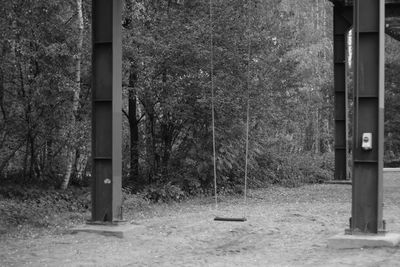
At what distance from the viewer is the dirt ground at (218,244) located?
8953mm

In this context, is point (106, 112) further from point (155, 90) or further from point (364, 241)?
point (155, 90)

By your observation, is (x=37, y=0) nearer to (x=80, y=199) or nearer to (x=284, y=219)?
(x=80, y=199)

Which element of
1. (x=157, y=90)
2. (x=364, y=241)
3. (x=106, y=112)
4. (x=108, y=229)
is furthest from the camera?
(x=157, y=90)

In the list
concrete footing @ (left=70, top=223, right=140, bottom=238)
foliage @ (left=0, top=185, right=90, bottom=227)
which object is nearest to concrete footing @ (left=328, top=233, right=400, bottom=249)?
concrete footing @ (left=70, top=223, right=140, bottom=238)

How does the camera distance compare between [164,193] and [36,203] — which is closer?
[36,203]

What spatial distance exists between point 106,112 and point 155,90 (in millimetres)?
7762

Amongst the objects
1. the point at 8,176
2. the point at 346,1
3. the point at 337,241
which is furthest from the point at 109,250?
the point at 346,1

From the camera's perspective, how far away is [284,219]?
1313cm

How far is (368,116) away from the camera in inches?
400

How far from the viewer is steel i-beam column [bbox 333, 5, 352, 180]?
22.5m

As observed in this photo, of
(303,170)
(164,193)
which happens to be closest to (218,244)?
(164,193)

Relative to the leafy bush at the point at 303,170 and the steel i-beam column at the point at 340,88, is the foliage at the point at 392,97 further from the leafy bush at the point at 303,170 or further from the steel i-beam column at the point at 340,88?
→ the steel i-beam column at the point at 340,88

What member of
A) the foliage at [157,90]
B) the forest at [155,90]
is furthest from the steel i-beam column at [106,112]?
the foliage at [157,90]

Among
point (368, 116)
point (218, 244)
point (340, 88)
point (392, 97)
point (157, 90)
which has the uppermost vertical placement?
point (392, 97)
